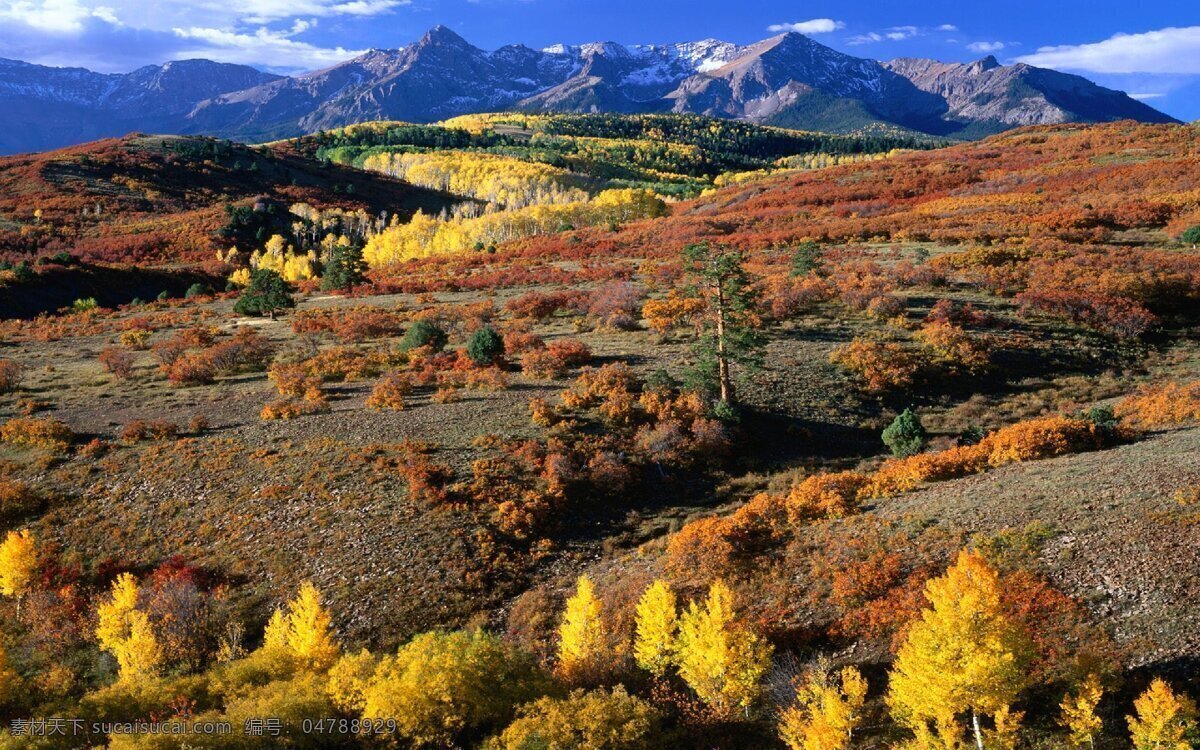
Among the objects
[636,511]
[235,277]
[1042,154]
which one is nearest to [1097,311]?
[636,511]

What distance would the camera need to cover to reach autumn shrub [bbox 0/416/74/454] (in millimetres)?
31156

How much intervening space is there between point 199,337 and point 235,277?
48.0 m

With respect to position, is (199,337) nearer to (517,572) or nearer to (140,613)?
(140,613)

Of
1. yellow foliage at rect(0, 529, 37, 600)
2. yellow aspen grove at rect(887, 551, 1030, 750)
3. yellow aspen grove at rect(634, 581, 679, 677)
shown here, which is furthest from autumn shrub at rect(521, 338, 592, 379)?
yellow aspen grove at rect(887, 551, 1030, 750)

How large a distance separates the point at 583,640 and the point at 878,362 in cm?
2645

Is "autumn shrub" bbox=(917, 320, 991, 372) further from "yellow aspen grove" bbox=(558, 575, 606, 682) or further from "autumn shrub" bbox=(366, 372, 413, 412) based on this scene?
"autumn shrub" bbox=(366, 372, 413, 412)

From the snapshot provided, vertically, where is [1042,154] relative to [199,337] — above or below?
above

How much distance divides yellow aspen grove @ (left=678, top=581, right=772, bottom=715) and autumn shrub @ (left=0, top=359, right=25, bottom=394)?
45.4m

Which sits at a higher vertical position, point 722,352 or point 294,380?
point 722,352

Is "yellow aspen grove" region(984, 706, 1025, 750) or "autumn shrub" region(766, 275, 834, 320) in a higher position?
"autumn shrub" region(766, 275, 834, 320)

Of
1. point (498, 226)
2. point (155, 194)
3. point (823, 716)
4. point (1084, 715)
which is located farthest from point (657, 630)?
point (155, 194)

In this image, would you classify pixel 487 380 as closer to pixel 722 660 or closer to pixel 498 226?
pixel 722 660

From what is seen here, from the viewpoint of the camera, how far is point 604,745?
1399 cm

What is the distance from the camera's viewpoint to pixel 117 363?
41.5 metres
